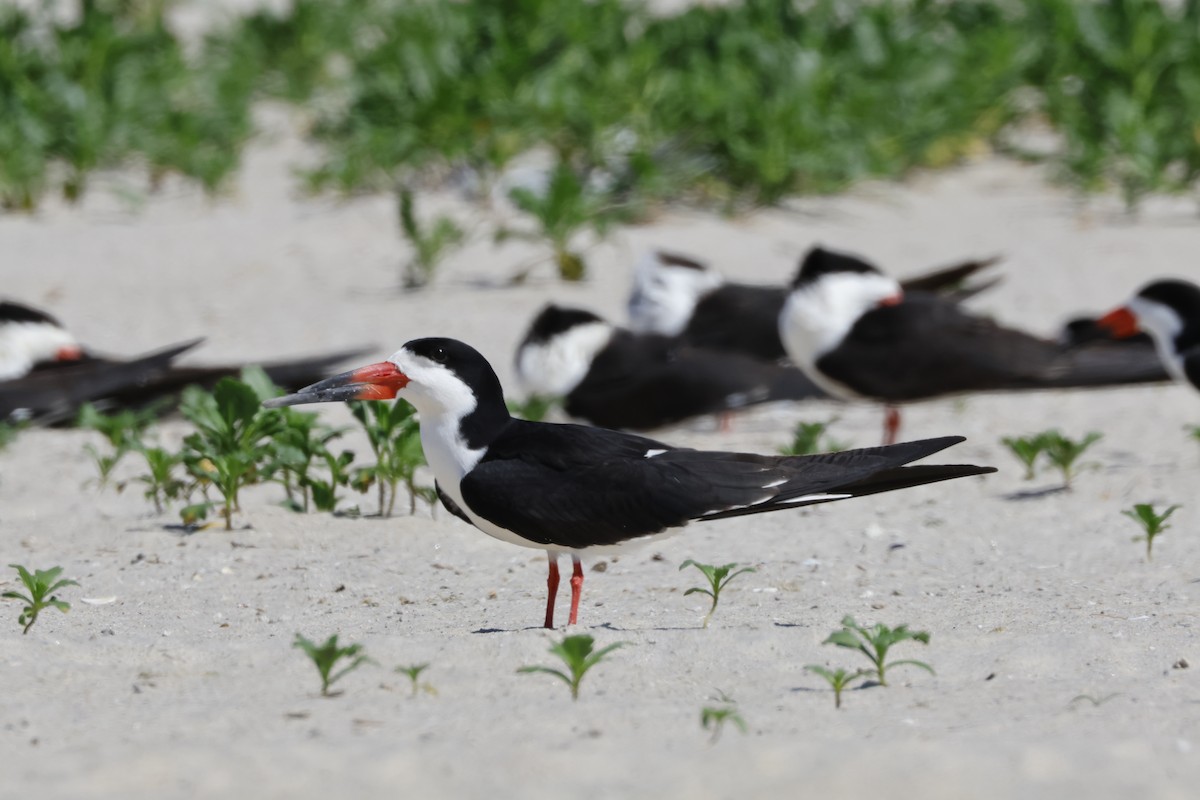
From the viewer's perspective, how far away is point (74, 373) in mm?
6414

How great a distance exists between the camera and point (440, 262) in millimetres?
8227

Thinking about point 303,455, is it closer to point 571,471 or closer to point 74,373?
point 571,471

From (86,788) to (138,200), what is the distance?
21.1 feet

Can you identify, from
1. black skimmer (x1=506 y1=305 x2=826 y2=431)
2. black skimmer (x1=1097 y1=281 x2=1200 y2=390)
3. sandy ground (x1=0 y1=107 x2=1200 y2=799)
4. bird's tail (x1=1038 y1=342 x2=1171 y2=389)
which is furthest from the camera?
black skimmer (x1=506 y1=305 x2=826 y2=431)

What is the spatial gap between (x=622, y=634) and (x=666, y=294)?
3842 millimetres

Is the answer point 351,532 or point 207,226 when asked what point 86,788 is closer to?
point 351,532

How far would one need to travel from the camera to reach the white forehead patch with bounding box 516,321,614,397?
21.9 feet

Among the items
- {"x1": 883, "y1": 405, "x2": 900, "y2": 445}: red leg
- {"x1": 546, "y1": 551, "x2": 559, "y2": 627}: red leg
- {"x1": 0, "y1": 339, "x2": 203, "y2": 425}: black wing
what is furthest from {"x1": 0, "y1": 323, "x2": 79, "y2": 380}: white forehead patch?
{"x1": 546, "y1": 551, "x2": 559, "y2": 627}: red leg

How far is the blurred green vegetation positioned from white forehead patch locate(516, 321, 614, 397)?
1294 millimetres

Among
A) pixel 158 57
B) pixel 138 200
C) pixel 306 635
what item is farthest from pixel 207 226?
pixel 306 635

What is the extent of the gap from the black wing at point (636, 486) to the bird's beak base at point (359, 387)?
0.26 meters

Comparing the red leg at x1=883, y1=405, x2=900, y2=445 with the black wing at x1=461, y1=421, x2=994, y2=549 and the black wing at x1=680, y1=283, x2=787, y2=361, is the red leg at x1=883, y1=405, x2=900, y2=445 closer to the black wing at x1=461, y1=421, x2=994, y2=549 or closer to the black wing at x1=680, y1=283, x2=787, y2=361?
the black wing at x1=680, y1=283, x2=787, y2=361

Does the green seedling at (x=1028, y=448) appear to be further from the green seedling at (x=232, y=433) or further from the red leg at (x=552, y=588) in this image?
the green seedling at (x=232, y=433)

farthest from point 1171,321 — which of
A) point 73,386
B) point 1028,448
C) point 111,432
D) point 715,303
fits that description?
point 73,386
